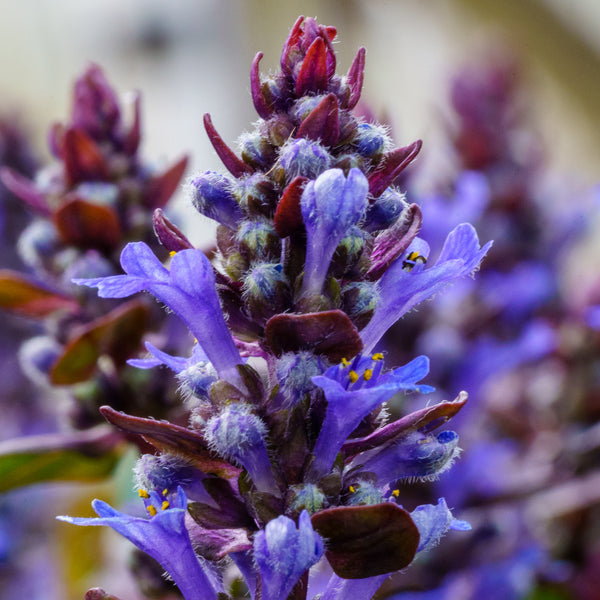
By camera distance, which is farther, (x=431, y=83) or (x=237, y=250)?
(x=431, y=83)

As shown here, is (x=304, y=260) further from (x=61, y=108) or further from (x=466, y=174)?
(x=61, y=108)

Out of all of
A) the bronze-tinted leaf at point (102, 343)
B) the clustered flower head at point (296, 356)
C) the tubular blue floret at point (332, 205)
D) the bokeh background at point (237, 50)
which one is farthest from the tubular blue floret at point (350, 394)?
the bokeh background at point (237, 50)

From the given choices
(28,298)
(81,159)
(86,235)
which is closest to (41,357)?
(28,298)

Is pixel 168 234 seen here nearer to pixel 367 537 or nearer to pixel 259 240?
pixel 259 240

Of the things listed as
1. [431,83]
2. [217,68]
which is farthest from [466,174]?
[217,68]

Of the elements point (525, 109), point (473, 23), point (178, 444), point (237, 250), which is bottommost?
point (178, 444)

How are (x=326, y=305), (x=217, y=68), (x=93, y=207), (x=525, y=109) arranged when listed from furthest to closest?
1. (x=217, y=68)
2. (x=525, y=109)
3. (x=93, y=207)
4. (x=326, y=305)
